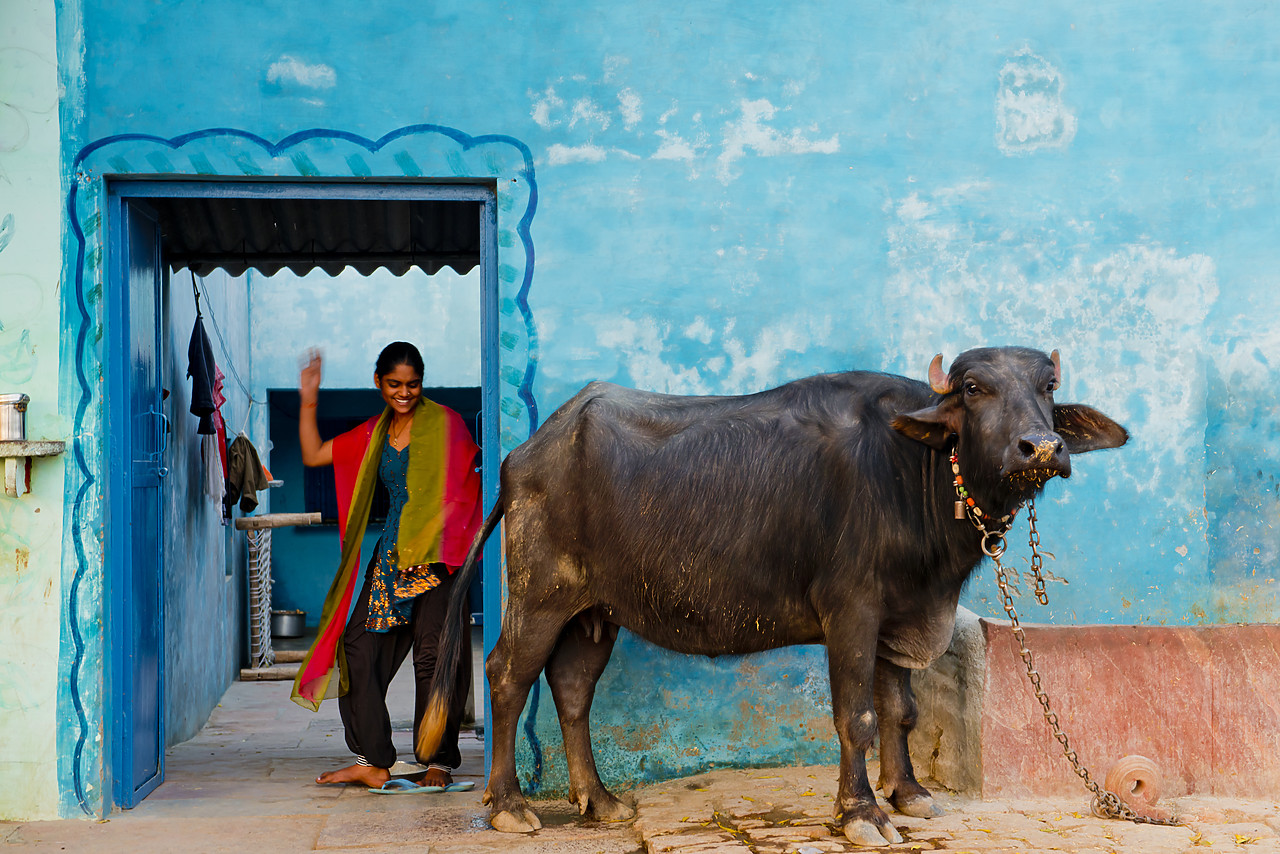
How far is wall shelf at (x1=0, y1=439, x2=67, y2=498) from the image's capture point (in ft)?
13.5

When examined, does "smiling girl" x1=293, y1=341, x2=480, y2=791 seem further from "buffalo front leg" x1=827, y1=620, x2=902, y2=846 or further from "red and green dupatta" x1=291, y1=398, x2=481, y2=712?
"buffalo front leg" x1=827, y1=620, x2=902, y2=846

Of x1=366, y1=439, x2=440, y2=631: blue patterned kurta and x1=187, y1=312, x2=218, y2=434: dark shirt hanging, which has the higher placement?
x1=187, y1=312, x2=218, y2=434: dark shirt hanging

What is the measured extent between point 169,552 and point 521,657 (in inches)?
104

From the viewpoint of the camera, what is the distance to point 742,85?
473 cm

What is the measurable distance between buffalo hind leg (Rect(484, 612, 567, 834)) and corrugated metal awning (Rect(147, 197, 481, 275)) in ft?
6.50

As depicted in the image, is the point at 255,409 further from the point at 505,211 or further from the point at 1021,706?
the point at 1021,706

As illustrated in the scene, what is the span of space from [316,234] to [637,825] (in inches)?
136

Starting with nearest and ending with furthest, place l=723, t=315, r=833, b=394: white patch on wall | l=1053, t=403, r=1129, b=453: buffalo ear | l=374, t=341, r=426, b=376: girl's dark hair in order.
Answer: l=1053, t=403, r=1129, b=453: buffalo ear < l=723, t=315, r=833, b=394: white patch on wall < l=374, t=341, r=426, b=376: girl's dark hair

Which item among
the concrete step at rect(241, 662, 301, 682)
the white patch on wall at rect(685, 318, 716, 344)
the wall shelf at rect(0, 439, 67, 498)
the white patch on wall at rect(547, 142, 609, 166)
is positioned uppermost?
the white patch on wall at rect(547, 142, 609, 166)

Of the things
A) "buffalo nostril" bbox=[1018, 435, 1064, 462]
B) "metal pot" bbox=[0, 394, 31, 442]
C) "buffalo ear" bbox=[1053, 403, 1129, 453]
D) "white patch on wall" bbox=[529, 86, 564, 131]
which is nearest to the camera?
"buffalo nostril" bbox=[1018, 435, 1064, 462]

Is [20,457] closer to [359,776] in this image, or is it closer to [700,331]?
[359,776]

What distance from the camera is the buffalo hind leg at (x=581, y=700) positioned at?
165 inches

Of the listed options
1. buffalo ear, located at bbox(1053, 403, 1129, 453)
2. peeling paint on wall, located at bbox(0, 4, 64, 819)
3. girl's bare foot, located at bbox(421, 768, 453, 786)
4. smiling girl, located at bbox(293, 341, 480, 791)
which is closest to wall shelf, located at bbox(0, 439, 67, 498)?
peeling paint on wall, located at bbox(0, 4, 64, 819)

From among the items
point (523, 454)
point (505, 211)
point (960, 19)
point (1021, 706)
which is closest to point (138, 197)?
point (505, 211)
